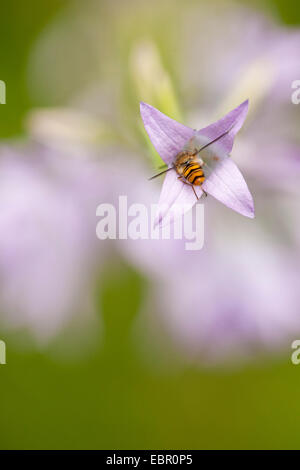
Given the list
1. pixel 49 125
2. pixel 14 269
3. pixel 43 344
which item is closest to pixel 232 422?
pixel 43 344

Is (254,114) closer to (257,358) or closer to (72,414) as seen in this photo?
(257,358)

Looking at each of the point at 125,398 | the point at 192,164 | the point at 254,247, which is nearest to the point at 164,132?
the point at 192,164

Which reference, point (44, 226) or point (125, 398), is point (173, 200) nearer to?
point (44, 226)

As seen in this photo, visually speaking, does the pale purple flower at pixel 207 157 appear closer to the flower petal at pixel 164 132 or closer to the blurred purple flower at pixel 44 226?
the flower petal at pixel 164 132

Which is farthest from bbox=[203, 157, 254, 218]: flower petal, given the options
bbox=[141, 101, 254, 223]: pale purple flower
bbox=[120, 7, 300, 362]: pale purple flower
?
bbox=[120, 7, 300, 362]: pale purple flower

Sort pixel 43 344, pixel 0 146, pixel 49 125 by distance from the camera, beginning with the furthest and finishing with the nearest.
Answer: pixel 43 344
pixel 0 146
pixel 49 125

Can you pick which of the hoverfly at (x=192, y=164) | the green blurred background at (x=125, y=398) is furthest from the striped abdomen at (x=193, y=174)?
the green blurred background at (x=125, y=398)
